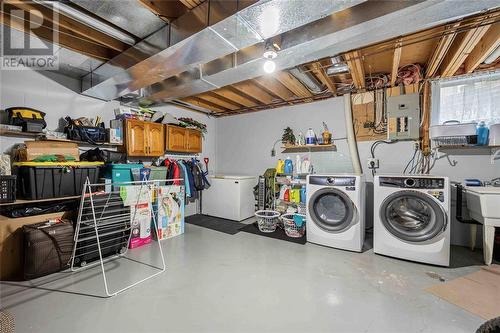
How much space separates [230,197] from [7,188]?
122 inches

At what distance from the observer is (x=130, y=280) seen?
2115 millimetres

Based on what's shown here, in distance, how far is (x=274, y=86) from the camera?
3502 millimetres

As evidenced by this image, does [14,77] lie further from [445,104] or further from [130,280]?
[445,104]

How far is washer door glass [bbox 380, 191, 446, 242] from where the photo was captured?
2.35 meters

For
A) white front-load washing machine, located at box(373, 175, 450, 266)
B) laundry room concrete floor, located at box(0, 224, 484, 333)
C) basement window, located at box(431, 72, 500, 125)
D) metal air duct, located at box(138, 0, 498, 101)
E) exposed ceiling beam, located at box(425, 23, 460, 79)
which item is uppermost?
exposed ceiling beam, located at box(425, 23, 460, 79)

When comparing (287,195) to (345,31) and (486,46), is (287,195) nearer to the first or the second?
(345,31)

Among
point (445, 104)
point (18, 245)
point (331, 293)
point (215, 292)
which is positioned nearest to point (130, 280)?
point (215, 292)

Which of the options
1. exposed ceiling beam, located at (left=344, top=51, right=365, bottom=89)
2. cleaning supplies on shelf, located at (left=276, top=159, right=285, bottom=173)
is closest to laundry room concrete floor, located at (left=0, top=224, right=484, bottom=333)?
cleaning supplies on shelf, located at (left=276, top=159, right=285, bottom=173)

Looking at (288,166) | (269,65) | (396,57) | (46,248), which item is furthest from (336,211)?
(46,248)

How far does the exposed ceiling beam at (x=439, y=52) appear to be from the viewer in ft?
6.75

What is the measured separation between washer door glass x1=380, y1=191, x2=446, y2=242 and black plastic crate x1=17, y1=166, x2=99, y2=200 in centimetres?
385

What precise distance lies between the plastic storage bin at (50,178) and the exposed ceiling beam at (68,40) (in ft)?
4.32

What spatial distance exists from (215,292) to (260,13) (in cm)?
236

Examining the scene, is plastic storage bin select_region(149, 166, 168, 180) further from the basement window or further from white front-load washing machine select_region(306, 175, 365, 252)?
the basement window
